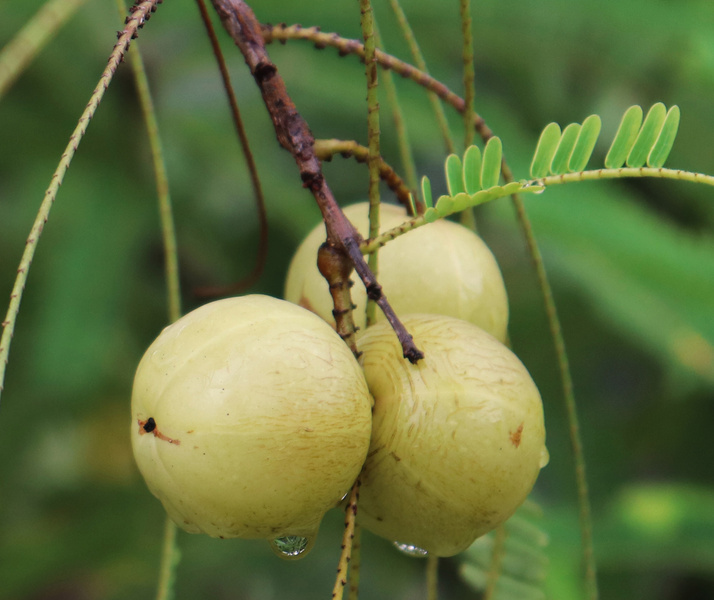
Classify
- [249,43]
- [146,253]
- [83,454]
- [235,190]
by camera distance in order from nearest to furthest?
[249,43] < [146,253] < [235,190] < [83,454]

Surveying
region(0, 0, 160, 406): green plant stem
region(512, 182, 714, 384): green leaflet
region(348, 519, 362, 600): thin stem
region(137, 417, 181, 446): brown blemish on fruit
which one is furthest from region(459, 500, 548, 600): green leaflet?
region(512, 182, 714, 384): green leaflet

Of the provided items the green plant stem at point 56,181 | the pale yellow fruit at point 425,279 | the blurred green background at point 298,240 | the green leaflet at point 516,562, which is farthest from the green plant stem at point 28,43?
the blurred green background at point 298,240

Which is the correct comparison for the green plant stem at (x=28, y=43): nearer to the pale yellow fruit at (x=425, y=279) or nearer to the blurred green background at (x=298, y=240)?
the pale yellow fruit at (x=425, y=279)

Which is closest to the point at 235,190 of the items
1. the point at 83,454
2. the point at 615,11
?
the point at 83,454

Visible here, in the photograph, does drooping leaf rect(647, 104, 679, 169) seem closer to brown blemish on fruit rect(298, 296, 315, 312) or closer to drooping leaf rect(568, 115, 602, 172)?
drooping leaf rect(568, 115, 602, 172)

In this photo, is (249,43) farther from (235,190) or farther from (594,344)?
(594,344)

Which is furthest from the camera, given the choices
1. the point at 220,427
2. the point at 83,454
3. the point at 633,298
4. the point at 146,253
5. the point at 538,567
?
the point at 83,454
